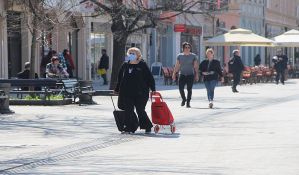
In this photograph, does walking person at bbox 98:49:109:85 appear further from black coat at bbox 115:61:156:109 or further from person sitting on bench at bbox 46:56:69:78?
black coat at bbox 115:61:156:109

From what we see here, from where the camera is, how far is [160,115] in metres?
16.1

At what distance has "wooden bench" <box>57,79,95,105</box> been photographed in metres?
24.4

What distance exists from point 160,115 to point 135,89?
655mm

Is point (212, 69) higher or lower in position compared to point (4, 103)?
higher

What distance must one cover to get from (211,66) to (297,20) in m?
69.1

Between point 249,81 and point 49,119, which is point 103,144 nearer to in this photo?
point 49,119

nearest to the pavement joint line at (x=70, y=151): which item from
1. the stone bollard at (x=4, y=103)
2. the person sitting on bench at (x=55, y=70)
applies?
the stone bollard at (x=4, y=103)

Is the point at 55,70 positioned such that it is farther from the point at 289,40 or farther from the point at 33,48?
the point at 289,40

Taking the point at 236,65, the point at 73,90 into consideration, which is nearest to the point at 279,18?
the point at 236,65

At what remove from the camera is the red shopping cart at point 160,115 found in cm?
1606

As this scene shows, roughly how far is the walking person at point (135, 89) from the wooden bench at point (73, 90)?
8.22 metres

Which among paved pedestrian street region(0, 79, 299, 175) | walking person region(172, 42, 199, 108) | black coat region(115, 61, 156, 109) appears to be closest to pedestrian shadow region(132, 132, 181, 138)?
paved pedestrian street region(0, 79, 299, 175)

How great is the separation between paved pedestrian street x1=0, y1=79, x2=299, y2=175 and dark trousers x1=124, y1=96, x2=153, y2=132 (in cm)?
18

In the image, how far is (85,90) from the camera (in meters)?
24.6
